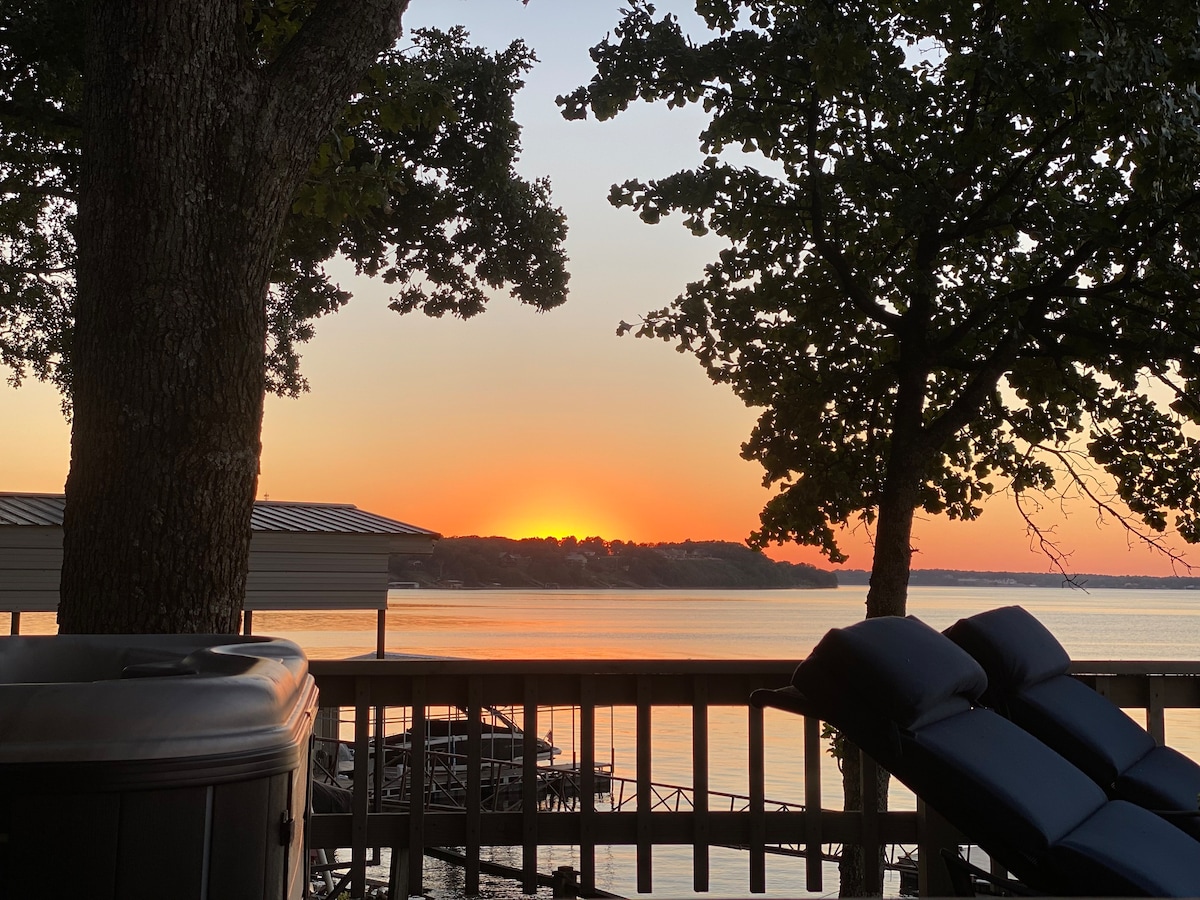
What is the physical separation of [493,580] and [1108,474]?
62.7m

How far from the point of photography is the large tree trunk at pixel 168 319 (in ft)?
9.52

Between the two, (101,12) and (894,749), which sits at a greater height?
(101,12)

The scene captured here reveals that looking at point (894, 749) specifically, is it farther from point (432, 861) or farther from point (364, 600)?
point (432, 861)

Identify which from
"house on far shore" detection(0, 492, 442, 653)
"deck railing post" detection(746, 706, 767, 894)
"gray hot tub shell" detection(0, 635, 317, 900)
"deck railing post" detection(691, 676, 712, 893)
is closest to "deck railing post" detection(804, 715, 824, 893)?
"deck railing post" detection(746, 706, 767, 894)

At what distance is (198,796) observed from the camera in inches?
58.5

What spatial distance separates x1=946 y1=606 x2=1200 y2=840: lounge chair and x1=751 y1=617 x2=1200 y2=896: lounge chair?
16.4 inches

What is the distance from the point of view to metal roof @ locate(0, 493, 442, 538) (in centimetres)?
1402

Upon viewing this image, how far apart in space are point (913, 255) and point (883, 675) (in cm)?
549

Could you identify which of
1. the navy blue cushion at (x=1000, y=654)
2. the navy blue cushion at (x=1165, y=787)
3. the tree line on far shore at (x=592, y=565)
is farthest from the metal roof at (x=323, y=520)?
the tree line on far shore at (x=592, y=565)

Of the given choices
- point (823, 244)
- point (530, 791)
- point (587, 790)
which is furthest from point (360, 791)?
point (823, 244)

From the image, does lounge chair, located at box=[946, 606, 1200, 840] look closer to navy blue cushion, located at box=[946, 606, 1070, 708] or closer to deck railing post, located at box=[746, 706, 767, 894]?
navy blue cushion, located at box=[946, 606, 1070, 708]

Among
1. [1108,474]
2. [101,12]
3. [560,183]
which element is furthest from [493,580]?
[101,12]

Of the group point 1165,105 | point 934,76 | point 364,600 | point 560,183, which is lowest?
point 364,600

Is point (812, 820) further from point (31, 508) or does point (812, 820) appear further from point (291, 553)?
point (31, 508)
